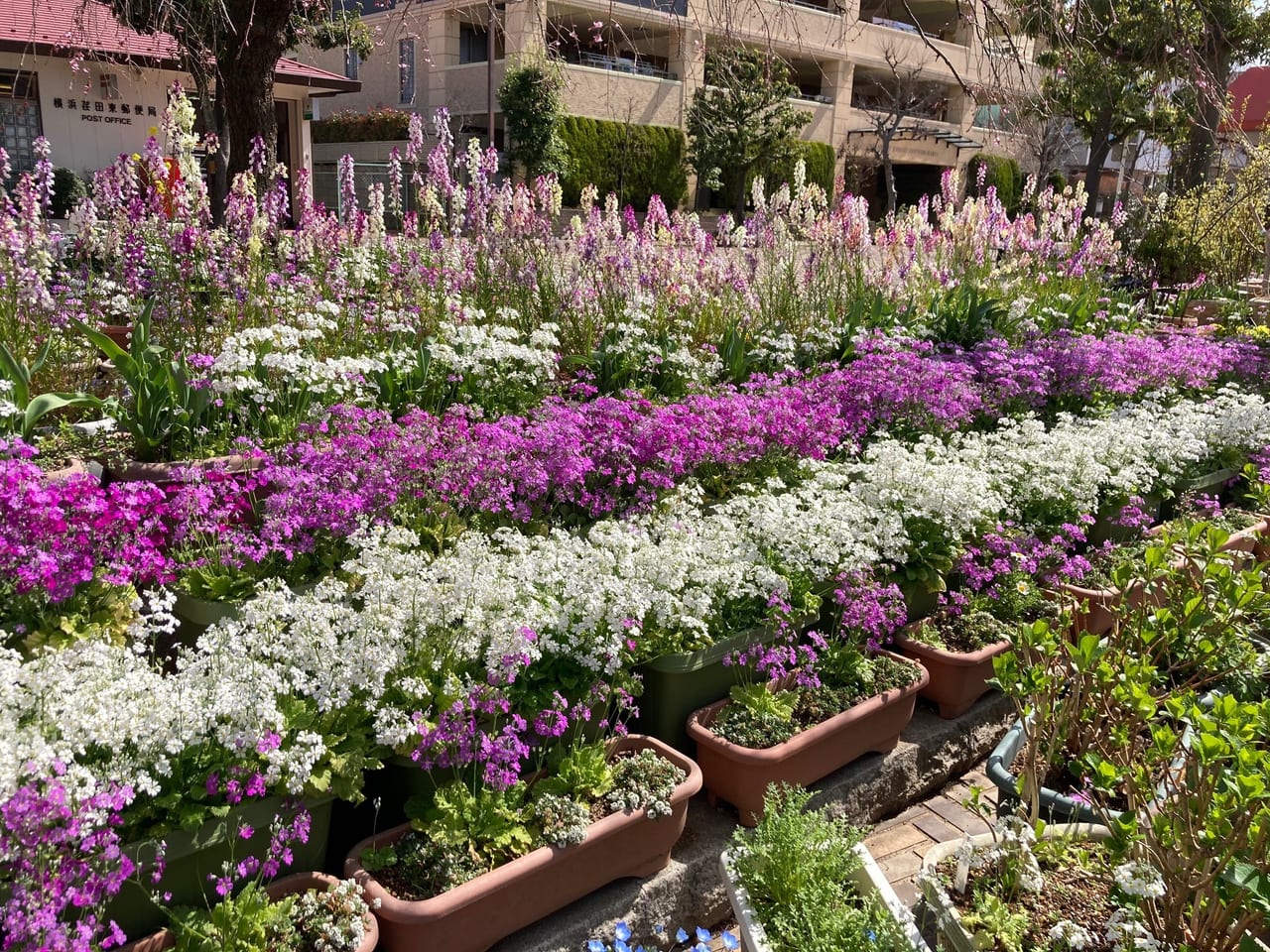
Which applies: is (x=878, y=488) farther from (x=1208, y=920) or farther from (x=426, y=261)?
(x=426, y=261)

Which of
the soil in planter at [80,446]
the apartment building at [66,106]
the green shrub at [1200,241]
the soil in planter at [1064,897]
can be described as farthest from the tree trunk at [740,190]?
the soil in planter at [1064,897]

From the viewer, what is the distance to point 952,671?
3270 millimetres

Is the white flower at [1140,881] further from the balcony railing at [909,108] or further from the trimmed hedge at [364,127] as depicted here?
the balcony railing at [909,108]

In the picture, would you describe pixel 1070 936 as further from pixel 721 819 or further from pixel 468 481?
pixel 468 481

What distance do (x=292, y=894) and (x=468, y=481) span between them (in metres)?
1.51

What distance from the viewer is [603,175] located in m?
25.7

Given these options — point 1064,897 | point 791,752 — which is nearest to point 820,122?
point 791,752

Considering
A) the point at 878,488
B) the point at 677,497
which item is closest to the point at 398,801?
the point at 677,497

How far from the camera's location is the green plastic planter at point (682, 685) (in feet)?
9.14

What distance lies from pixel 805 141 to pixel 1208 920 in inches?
1203

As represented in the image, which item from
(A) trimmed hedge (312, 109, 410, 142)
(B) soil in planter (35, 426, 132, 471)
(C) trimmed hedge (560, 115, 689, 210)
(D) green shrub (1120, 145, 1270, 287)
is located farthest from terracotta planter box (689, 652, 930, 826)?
(A) trimmed hedge (312, 109, 410, 142)

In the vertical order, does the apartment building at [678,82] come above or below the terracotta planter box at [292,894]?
above

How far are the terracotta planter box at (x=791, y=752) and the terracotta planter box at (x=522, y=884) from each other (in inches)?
7.4

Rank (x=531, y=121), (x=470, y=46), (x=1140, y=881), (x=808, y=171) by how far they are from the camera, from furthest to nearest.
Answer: (x=808, y=171), (x=470, y=46), (x=531, y=121), (x=1140, y=881)
